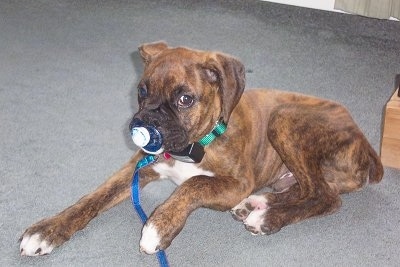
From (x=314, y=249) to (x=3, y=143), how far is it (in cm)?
161

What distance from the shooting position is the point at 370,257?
247cm

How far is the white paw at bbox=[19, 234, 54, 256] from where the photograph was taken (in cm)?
236

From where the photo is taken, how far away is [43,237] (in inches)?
93.8

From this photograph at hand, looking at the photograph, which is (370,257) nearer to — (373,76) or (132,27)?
(373,76)

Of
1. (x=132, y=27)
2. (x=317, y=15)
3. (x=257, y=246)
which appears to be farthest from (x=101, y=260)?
(x=317, y=15)

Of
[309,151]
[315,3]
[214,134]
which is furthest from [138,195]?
[315,3]

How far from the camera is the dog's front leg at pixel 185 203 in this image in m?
2.33

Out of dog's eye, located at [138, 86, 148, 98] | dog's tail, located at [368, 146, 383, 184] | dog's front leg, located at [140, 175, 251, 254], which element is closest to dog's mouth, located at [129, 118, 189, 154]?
dog's eye, located at [138, 86, 148, 98]

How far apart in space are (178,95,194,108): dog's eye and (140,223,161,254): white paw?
45 centimetres

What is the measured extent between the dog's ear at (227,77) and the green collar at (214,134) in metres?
0.11

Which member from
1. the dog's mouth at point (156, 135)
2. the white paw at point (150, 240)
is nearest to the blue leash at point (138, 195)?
the white paw at point (150, 240)

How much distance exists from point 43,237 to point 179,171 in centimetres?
60

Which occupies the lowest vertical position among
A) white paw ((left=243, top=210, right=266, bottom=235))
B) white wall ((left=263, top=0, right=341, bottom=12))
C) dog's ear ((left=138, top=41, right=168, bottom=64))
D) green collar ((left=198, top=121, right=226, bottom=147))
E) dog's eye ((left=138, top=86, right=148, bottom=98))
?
white paw ((left=243, top=210, right=266, bottom=235))

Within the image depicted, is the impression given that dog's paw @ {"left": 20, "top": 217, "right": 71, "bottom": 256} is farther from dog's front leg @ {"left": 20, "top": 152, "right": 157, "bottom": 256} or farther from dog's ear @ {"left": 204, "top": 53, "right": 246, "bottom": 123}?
dog's ear @ {"left": 204, "top": 53, "right": 246, "bottom": 123}
